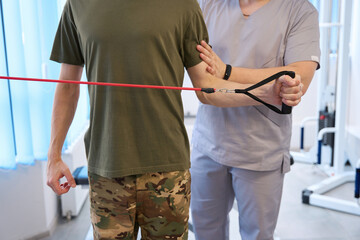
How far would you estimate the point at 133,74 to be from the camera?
1049 millimetres

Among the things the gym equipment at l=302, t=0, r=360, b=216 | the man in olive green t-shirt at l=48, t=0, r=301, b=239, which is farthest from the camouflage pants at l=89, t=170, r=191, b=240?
the gym equipment at l=302, t=0, r=360, b=216

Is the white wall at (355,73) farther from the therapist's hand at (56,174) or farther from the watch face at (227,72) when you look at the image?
the therapist's hand at (56,174)

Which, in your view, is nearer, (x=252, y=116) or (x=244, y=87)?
(x=244, y=87)

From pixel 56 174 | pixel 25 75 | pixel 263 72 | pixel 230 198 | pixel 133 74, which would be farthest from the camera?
pixel 25 75

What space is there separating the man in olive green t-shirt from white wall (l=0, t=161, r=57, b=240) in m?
1.25

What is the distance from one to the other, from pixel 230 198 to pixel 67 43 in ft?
3.10

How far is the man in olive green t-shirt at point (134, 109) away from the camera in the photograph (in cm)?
104

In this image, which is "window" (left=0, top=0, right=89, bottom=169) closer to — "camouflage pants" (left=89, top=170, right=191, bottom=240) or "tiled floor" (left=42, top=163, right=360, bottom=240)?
"tiled floor" (left=42, top=163, right=360, bottom=240)

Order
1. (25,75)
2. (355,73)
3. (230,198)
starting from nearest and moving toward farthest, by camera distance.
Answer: (230,198) < (25,75) < (355,73)

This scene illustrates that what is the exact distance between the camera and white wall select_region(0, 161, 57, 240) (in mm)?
2223

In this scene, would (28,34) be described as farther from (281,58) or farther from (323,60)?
(323,60)

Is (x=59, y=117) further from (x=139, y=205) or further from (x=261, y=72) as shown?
(x=261, y=72)

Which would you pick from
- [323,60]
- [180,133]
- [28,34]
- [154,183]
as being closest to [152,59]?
[180,133]

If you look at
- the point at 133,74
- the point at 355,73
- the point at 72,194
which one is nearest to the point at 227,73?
the point at 133,74
